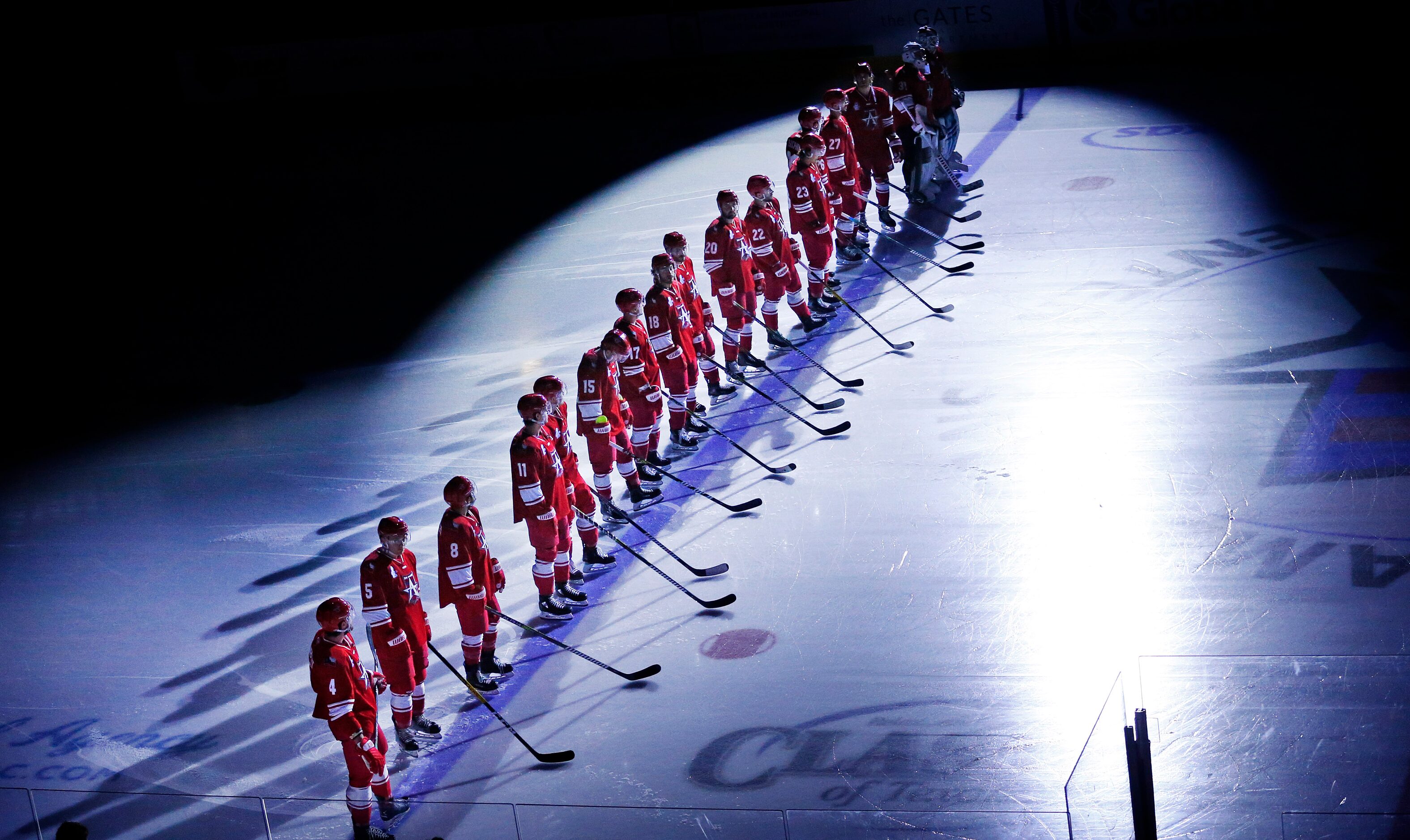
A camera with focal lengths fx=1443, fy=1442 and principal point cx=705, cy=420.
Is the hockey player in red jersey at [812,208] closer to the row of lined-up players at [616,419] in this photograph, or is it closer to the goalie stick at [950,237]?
the row of lined-up players at [616,419]

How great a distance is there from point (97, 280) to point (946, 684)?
12855mm

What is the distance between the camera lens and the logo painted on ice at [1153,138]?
1614 centimetres

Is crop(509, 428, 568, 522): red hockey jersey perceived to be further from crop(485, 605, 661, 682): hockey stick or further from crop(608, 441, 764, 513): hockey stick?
crop(608, 441, 764, 513): hockey stick

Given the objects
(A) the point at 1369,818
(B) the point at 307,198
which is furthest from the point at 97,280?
(A) the point at 1369,818

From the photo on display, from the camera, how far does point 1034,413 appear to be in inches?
440

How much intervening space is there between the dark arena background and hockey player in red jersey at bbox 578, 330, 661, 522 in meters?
0.06

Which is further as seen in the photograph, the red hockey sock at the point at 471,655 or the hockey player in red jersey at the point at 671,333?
the hockey player in red jersey at the point at 671,333

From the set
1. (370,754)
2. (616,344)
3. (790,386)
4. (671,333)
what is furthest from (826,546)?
(370,754)

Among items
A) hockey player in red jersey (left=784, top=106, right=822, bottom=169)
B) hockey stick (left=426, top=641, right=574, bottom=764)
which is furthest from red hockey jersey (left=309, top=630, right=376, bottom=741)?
hockey player in red jersey (left=784, top=106, right=822, bottom=169)

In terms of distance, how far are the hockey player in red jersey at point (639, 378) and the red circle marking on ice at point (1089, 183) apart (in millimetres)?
6605

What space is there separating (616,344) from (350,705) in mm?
3580

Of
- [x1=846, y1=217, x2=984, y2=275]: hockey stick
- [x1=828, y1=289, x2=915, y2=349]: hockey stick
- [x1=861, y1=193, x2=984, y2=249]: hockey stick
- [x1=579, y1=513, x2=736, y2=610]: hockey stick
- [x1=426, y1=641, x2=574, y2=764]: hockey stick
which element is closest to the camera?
[x1=426, y1=641, x2=574, y2=764]: hockey stick

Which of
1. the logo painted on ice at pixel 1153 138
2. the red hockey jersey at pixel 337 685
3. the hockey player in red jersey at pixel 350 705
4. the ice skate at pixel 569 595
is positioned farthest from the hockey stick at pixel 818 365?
the logo painted on ice at pixel 1153 138

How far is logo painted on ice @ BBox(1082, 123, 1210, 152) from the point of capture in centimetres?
1614
